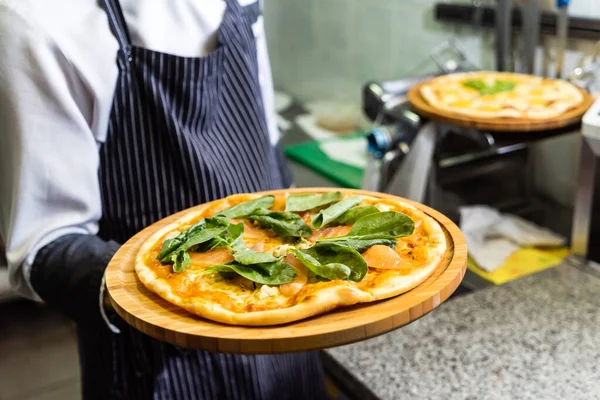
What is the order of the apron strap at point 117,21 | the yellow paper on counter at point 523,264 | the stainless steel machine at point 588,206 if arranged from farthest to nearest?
the yellow paper on counter at point 523,264, the stainless steel machine at point 588,206, the apron strap at point 117,21

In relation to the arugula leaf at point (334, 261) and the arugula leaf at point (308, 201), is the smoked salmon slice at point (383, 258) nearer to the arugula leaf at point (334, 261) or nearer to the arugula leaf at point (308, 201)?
the arugula leaf at point (334, 261)

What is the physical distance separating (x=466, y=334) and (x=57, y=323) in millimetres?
2577

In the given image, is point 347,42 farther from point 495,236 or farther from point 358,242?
point 358,242

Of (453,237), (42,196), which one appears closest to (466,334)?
(453,237)

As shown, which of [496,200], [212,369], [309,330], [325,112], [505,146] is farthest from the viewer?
[325,112]

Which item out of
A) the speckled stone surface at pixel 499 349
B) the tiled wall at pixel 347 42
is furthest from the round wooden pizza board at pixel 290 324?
the tiled wall at pixel 347 42

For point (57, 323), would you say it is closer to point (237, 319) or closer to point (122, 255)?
point (122, 255)

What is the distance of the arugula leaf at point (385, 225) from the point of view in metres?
0.93

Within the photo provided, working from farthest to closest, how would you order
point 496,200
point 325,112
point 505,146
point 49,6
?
point 325,112 < point 496,200 < point 505,146 < point 49,6

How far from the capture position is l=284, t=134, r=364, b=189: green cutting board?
7.14ft

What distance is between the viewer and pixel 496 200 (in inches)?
78.8

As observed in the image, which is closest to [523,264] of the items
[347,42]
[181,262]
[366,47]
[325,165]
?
[325,165]

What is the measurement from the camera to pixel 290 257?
91cm

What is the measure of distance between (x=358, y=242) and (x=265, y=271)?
13 centimetres
